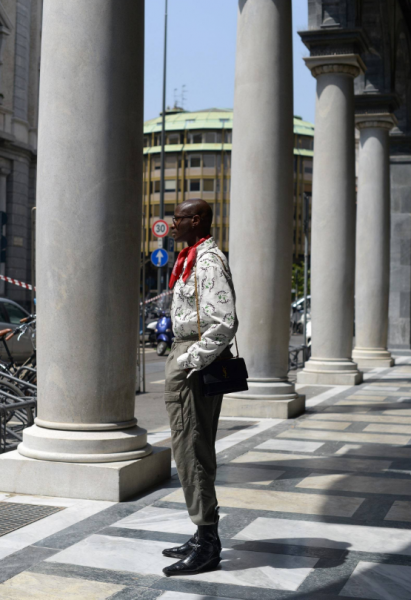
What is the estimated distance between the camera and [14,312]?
19594mm

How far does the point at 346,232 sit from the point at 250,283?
532 cm

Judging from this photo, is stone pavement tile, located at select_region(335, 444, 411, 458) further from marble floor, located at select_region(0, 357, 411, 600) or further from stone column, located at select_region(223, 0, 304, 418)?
stone column, located at select_region(223, 0, 304, 418)

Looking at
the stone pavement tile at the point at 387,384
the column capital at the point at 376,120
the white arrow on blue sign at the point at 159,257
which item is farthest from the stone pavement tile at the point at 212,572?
the white arrow on blue sign at the point at 159,257

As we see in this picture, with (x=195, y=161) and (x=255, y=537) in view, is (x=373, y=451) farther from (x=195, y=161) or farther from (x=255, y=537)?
(x=195, y=161)

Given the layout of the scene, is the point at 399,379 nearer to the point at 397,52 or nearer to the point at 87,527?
the point at 397,52

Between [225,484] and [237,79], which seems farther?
[237,79]

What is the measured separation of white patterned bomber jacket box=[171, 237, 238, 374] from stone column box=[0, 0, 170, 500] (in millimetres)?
1578

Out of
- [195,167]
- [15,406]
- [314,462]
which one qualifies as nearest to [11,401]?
[15,406]

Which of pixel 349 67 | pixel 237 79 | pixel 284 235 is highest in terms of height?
pixel 349 67

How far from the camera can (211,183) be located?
107 meters

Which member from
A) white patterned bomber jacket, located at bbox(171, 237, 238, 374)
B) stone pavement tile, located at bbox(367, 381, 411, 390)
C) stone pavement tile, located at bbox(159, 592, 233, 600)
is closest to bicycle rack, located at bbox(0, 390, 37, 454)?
white patterned bomber jacket, located at bbox(171, 237, 238, 374)

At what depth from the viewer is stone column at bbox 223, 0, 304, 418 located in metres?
10.5

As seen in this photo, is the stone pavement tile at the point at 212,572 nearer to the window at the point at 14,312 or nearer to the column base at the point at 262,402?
the column base at the point at 262,402

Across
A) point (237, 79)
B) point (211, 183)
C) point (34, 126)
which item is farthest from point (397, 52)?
point (211, 183)
